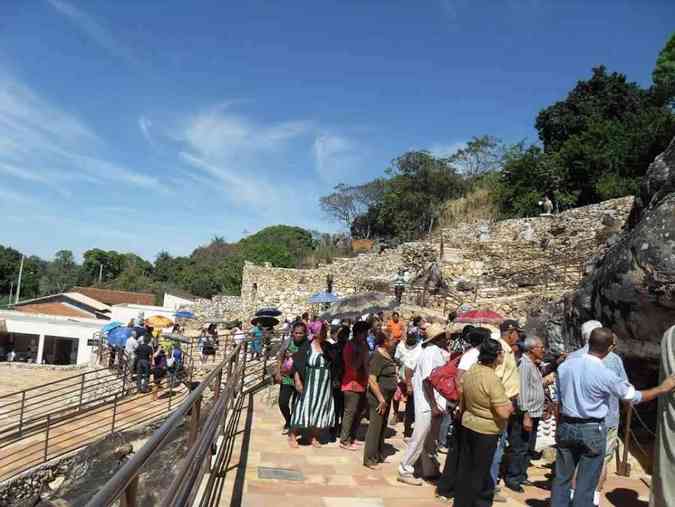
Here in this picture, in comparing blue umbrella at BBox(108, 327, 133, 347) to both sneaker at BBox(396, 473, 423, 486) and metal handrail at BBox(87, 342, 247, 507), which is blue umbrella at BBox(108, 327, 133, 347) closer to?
sneaker at BBox(396, 473, 423, 486)

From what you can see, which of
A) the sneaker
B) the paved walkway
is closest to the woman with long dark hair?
the paved walkway

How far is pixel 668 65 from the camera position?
29.8 m

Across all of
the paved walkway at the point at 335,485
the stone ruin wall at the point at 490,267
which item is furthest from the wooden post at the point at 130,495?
the stone ruin wall at the point at 490,267

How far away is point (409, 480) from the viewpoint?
4984 mm

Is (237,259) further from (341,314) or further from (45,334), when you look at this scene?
(341,314)

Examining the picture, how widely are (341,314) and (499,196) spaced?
16.8 metres

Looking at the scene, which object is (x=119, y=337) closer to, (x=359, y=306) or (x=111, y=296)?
(x=359, y=306)

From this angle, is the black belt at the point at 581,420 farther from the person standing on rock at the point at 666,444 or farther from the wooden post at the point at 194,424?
the wooden post at the point at 194,424

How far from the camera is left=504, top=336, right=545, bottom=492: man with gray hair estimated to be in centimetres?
503

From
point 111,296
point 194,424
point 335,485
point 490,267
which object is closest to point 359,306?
point 490,267

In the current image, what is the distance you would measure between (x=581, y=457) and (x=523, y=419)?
135cm

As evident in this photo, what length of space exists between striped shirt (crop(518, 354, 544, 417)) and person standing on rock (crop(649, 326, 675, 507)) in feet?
5.42

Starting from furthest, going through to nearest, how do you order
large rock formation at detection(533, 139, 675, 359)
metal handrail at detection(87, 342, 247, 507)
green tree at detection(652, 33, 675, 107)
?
green tree at detection(652, 33, 675, 107) < large rock formation at detection(533, 139, 675, 359) < metal handrail at detection(87, 342, 247, 507)

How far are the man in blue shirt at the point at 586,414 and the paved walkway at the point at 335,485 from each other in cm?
104
